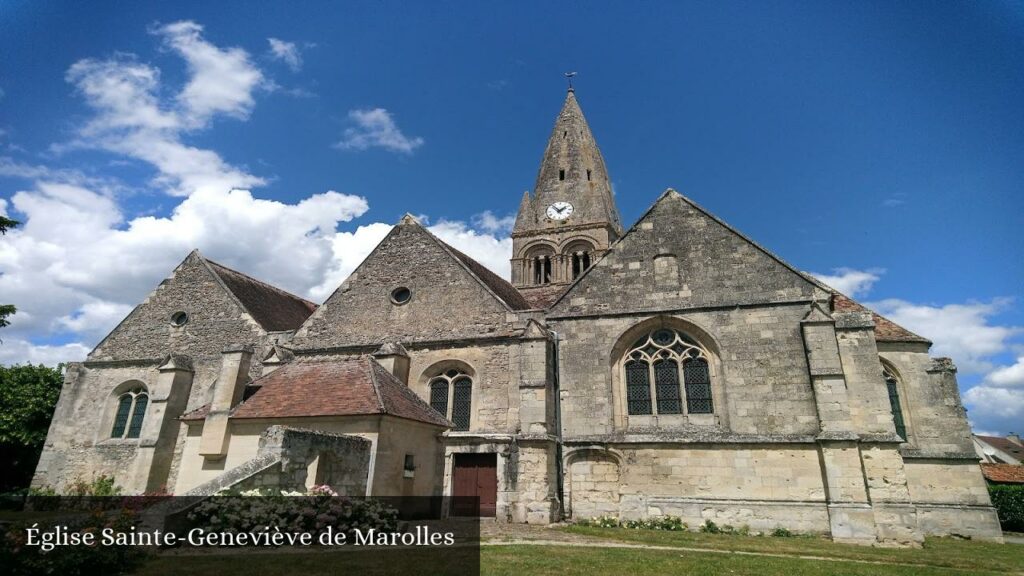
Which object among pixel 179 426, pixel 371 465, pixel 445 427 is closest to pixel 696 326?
pixel 445 427

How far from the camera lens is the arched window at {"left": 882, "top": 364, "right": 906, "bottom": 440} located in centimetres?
1764

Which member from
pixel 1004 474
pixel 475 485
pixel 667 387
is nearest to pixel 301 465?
pixel 475 485

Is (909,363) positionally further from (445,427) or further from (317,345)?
(317,345)

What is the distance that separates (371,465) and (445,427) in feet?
11.9

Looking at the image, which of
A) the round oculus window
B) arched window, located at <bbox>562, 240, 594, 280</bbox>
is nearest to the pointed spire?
arched window, located at <bbox>562, 240, 594, 280</bbox>

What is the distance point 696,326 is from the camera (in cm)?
1612

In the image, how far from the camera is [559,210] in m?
36.2

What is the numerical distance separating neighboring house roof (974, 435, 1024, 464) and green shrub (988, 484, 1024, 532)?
3853 cm

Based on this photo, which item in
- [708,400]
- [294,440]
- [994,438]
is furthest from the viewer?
[994,438]

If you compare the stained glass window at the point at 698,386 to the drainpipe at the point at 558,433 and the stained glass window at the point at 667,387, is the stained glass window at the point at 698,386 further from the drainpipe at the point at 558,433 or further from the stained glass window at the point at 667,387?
the drainpipe at the point at 558,433

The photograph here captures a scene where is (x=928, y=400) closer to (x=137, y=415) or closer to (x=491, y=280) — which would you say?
(x=491, y=280)

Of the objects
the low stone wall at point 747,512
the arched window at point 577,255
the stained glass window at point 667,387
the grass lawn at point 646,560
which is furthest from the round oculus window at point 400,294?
the arched window at point 577,255

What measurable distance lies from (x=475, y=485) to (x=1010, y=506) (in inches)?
882

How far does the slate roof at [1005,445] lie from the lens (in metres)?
54.6
